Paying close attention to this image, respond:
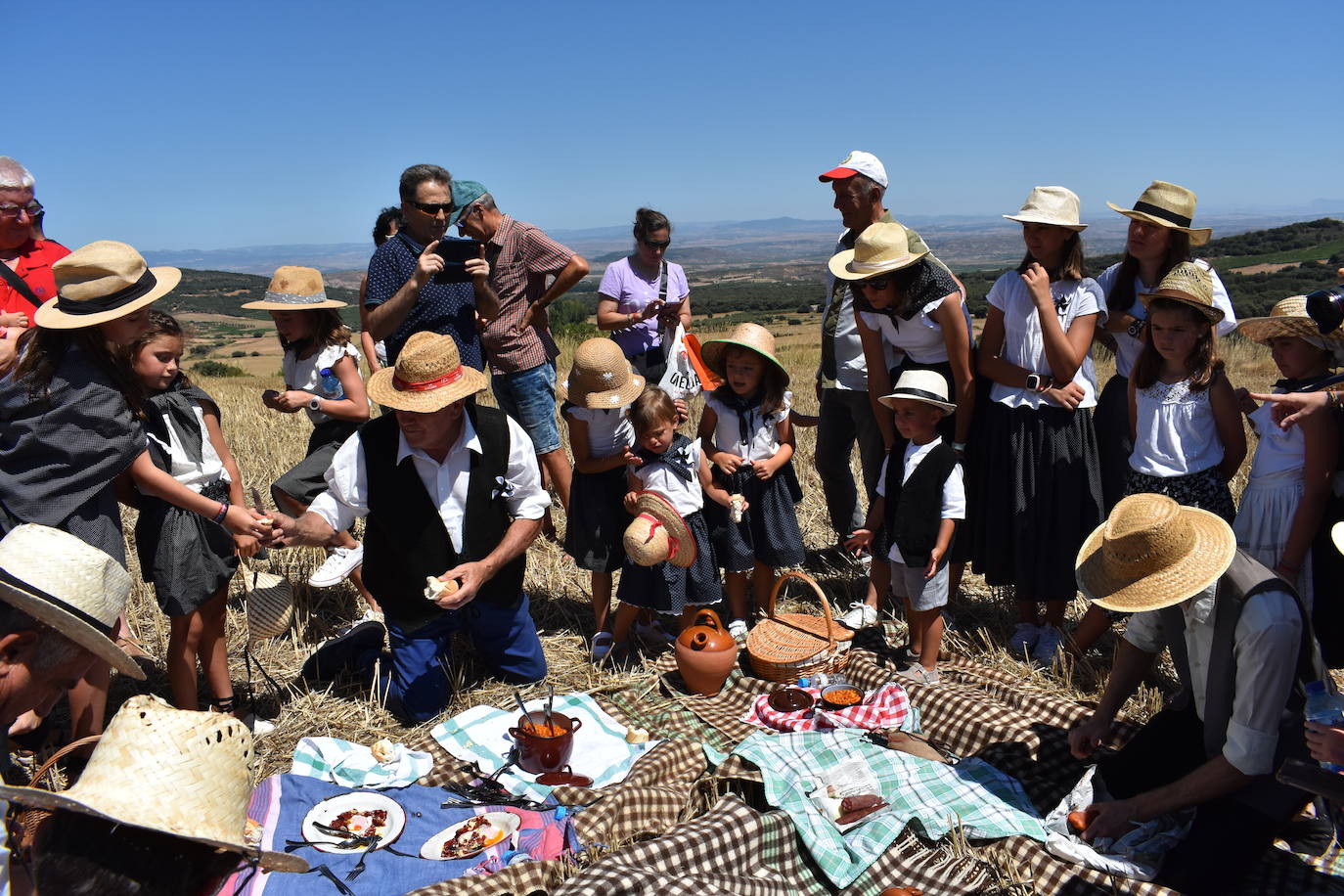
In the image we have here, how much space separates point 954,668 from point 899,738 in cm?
83

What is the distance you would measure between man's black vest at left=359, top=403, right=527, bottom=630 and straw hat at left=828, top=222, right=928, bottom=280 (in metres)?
1.95

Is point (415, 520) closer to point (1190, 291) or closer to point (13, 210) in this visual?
point (13, 210)

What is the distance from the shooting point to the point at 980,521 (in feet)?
15.9

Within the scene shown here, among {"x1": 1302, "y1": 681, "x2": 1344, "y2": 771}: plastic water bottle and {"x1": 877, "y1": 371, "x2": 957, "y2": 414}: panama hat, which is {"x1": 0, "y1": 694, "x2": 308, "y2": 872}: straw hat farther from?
{"x1": 877, "y1": 371, "x2": 957, "y2": 414}: panama hat

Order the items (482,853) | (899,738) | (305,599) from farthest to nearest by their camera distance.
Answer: (305,599) < (899,738) < (482,853)

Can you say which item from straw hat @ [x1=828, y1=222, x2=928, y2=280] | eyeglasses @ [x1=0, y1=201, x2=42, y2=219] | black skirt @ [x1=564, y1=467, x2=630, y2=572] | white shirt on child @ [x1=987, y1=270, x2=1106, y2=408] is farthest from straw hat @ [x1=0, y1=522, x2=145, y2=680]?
white shirt on child @ [x1=987, y1=270, x2=1106, y2=408]

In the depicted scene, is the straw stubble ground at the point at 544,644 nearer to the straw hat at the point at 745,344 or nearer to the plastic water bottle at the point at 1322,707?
the plastic water bottle at the point at 1322,707

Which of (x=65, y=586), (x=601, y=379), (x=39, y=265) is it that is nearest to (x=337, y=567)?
(x=601, y=379)

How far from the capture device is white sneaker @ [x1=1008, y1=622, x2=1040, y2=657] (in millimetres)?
4742

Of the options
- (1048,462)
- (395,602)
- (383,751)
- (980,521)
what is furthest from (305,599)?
(1048,462)

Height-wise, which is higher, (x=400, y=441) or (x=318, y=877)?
(x=400, y=441)

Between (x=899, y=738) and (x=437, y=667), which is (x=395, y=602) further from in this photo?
(x=899, y=738)

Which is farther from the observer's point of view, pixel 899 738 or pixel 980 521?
pixel 980 521

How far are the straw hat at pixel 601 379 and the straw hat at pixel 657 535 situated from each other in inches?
21.5
